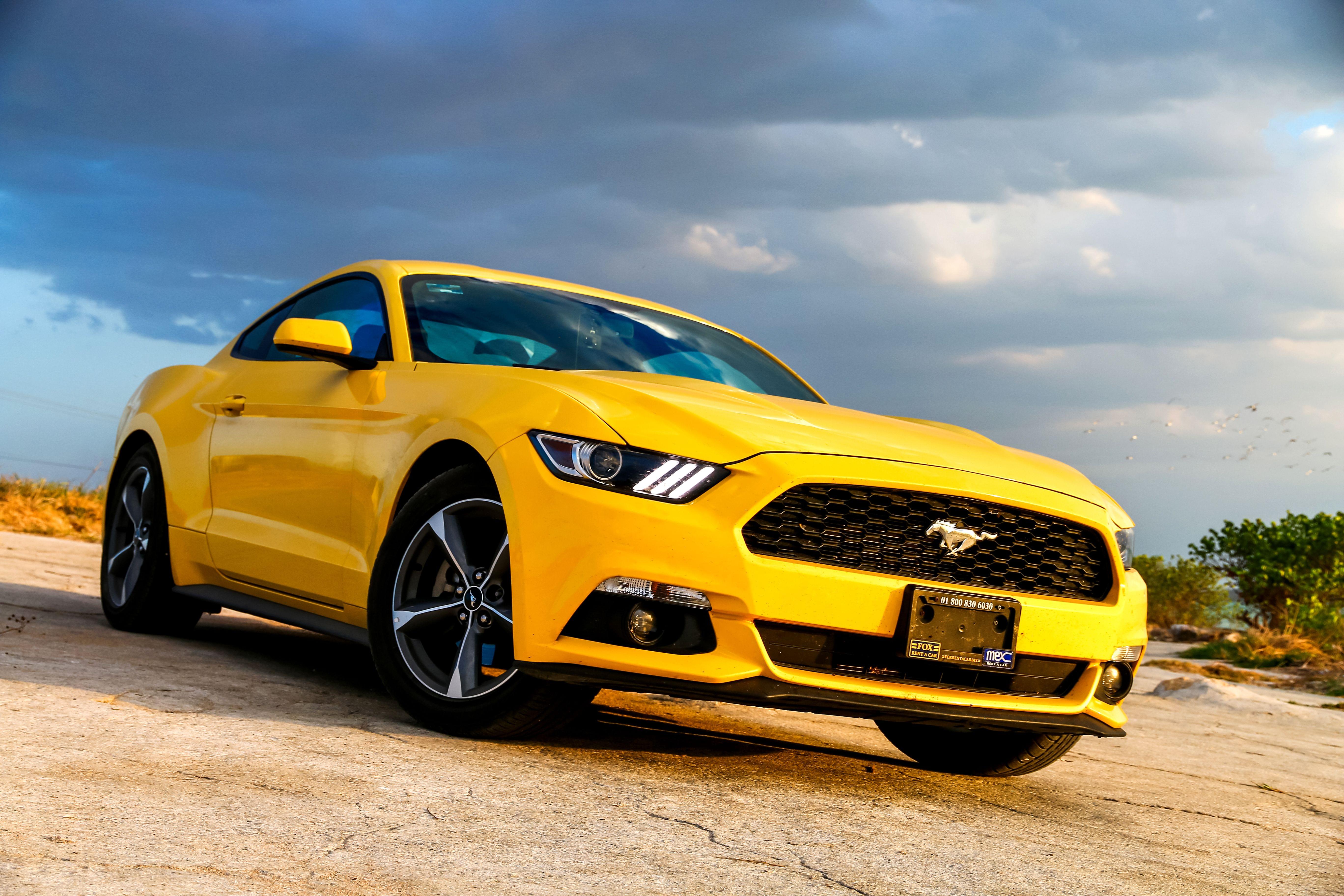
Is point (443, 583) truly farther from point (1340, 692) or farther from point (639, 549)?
point (1340, 692)

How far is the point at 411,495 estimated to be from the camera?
3.78 meters

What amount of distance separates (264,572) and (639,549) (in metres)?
2.04

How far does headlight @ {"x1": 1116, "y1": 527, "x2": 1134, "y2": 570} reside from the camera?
3807 mm

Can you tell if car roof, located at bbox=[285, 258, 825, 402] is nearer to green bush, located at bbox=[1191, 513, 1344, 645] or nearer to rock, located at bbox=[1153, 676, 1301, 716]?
rock, located at bbox=[1153, 676, 1301, 716]

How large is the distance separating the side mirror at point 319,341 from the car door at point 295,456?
0.16ft

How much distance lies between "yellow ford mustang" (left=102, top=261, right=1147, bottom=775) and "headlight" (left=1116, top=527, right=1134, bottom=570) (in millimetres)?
12

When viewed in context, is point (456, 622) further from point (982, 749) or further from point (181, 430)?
point (181, 430)

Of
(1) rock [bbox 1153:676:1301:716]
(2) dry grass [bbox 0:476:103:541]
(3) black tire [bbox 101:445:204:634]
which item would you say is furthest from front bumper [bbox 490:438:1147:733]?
(2) dry grass [bbox 0:476:103:541]

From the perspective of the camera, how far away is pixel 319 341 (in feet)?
13.5

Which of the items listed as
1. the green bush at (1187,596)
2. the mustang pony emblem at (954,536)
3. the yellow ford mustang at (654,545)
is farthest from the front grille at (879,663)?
the green bush at (1187,596)

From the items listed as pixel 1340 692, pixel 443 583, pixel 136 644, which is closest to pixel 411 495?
pixel 443 583

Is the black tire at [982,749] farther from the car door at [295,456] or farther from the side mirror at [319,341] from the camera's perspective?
the side mirror at [319,341]

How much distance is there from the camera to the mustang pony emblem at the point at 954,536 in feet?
10.9

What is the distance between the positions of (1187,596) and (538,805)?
1593 cm
